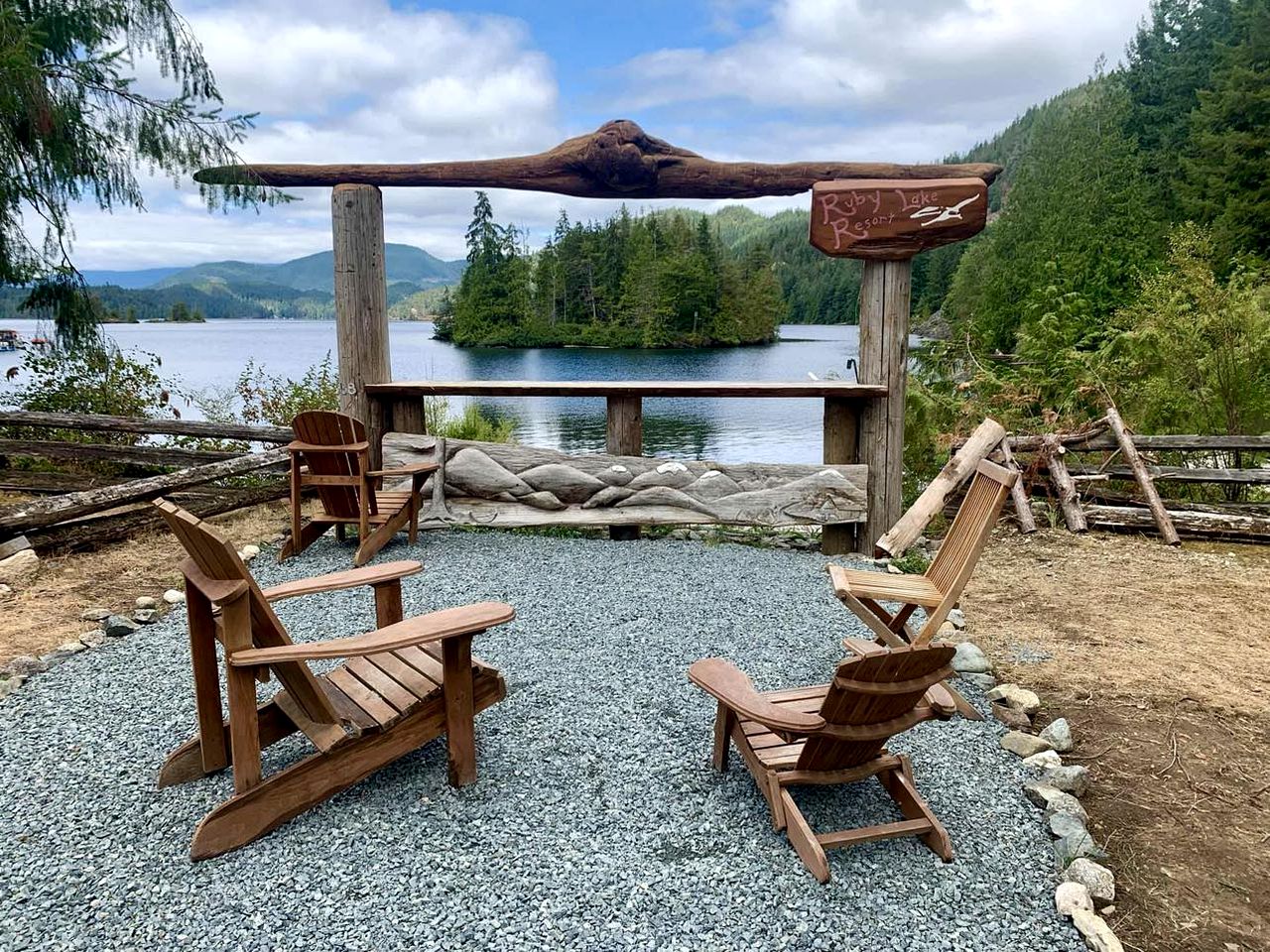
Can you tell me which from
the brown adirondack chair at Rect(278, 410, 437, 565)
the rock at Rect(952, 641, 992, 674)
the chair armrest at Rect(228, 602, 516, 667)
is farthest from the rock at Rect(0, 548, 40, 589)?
the rock at Rect(952, 641, 992, 674)

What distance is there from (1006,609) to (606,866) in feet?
11.5

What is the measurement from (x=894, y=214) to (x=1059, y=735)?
153 inches

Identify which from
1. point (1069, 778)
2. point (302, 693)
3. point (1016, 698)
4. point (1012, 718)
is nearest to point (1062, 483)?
point (1016, 698)

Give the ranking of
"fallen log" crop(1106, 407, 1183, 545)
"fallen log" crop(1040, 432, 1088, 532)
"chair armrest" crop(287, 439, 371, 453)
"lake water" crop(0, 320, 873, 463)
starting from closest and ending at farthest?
1. "chair armrest" crop(287, 439, 371, 453)
2. "fallen log" crop(1106, 407, 1183, 545)
3. "fallen log" crop(1040, 432, 1088, 532)
4. "lake water" crop(0, 320, 873, 463)

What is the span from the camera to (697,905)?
222cm

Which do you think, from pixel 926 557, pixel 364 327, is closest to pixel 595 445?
pixel 364 327

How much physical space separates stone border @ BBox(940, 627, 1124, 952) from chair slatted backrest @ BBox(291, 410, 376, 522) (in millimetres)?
4062

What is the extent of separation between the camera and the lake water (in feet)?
29.3

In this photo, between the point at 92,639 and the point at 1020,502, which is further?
the point at 1020,502

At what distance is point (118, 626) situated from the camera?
4246mm

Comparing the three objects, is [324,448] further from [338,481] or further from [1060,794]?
[1060,794]

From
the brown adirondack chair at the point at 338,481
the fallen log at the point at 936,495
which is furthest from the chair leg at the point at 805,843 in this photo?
the brown adirondack chair at the point at 338,481

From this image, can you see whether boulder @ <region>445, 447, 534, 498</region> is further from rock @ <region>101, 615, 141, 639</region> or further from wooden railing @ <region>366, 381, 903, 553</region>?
rock @ <region>101, 615, 141, 639</region>

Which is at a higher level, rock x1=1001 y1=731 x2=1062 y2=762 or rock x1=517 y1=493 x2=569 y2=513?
rock x1=517 y1=493 x2=569 y2=513
